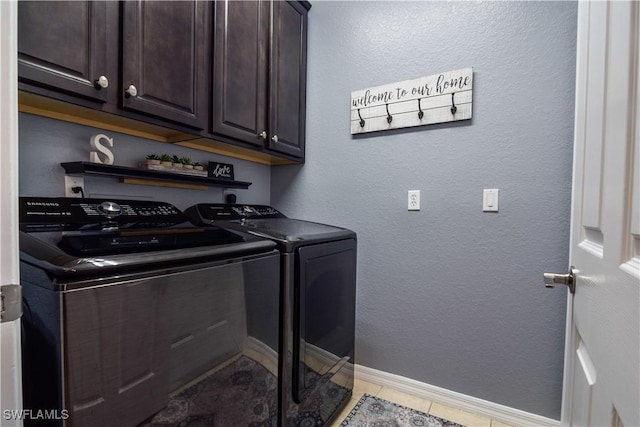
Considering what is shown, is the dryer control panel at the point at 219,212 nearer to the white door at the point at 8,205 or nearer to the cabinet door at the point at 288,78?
the cabinet door at the point at 288,78

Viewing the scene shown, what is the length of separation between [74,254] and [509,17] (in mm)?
2107

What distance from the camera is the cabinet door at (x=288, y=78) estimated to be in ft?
5.91

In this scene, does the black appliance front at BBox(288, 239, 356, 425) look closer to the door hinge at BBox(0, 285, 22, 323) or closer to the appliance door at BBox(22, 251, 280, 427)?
the appliance door at BBox(22, 251, 280, 427)

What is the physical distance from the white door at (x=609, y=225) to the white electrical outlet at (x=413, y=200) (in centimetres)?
106

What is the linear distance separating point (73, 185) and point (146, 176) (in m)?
0.27

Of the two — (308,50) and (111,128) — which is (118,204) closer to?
(111,128)

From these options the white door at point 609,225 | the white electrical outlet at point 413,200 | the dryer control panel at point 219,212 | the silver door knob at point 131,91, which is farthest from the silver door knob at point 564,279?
the silver door knob at point 131,91

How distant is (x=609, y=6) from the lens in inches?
20.5

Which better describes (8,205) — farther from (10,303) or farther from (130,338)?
(130,338)

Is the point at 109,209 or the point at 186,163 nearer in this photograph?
the point at 109,209

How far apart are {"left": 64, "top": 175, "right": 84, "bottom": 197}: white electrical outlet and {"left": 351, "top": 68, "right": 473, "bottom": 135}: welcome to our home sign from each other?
1473 millimetres

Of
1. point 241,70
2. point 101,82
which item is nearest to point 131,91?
point 101,82

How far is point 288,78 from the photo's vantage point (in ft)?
6.30

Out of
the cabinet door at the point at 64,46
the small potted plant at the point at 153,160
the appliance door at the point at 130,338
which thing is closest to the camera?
the appliance door at the point at 130,338
